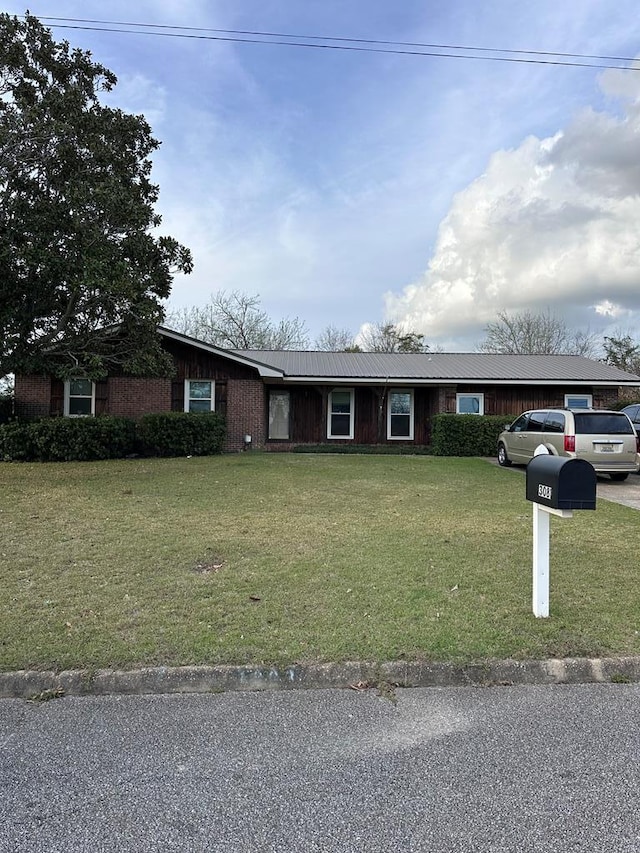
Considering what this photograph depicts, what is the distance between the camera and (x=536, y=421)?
Result: 12.8 metres

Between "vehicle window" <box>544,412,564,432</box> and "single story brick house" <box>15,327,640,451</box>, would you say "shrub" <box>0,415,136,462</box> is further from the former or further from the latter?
"vehicle window" <box>544,412,564,432</box>

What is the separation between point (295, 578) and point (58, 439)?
10.9 metres

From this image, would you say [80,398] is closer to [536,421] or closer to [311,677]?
[536,421]

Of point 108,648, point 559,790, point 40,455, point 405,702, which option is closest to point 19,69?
point 40,455

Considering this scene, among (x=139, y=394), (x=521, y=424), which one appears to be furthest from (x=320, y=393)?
(x=521, y=424)

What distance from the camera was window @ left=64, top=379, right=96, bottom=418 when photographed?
16.6m

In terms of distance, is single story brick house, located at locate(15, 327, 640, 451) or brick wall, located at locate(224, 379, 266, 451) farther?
brick wall, located at locate(224, 379, 266, 451)

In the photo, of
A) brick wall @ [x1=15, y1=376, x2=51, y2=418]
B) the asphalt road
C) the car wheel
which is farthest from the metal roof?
the asphalt road

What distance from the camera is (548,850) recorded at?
6.44ft

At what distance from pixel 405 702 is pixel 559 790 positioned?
0.90 meters

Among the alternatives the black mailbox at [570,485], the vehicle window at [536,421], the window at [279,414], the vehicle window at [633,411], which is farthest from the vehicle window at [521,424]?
the black mailbox at [570,485]

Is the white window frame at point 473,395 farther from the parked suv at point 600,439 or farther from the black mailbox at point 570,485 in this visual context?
the black mailbox at point 570,485

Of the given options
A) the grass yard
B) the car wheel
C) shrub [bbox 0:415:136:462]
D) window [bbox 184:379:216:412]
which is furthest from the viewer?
window [bbox 184:379:216:412]

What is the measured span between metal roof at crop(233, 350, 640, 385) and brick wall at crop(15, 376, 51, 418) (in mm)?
5927
